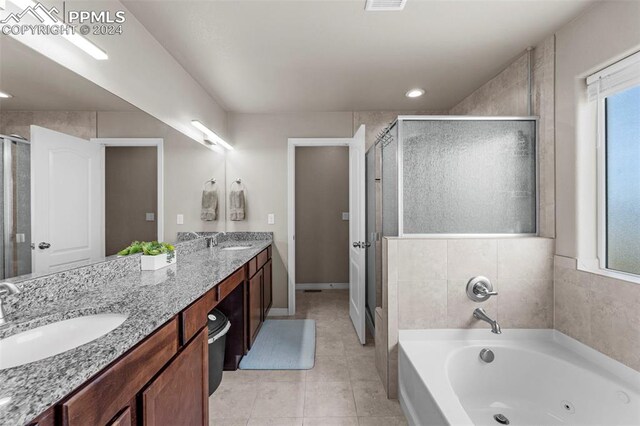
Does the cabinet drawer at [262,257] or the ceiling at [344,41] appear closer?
the ceiling at [344,41]

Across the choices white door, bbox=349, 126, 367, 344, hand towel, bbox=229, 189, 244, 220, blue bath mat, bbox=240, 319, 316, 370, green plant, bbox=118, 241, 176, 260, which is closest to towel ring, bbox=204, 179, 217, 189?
hand towel, bbox=229, 189, 244, 220

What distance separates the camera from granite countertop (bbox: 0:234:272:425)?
0.57 metres

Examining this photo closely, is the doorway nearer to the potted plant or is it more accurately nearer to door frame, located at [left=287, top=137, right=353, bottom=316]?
door frame, located at [left=287, top=137, right=353, bottom=316]

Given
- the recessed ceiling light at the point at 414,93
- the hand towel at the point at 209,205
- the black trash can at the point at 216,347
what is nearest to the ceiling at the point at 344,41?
the recessed ceiling light at the point at 414,93

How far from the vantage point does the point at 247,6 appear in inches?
63.2

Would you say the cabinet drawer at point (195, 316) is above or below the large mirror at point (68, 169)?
below

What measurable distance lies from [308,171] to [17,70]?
3.62 meters

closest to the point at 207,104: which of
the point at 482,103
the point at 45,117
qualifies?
the point at 45,117

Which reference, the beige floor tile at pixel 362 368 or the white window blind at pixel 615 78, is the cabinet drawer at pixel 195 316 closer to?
the beige floor tile at pixel 362 368

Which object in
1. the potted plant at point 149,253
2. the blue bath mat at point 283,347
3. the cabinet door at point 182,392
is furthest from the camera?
the blue bath mat at point 283,347

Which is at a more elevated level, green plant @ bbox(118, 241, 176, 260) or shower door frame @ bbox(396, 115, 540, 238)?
shower door frame @ bbox(396, 115, 540, 238)

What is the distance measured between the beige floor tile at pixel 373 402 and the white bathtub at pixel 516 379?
85 millimetres

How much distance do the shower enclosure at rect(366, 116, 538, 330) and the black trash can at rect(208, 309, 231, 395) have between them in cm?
140

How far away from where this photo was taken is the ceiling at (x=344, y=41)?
163cm
